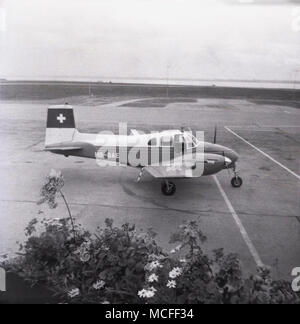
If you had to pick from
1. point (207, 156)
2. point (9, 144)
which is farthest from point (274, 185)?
point (9, 144)

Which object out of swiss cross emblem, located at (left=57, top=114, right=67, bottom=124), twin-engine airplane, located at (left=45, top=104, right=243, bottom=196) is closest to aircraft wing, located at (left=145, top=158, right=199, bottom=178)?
twin-engine airplane, located at (left=45, top=104, right=243, bottom=196)

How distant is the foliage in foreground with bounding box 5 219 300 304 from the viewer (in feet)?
13.6

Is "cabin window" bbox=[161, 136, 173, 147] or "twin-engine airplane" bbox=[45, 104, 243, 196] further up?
"cabin window" bbox=[161, 136, 173, 147]

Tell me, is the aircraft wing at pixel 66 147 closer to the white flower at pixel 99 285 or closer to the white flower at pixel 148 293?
the white flower at pixel 99 285

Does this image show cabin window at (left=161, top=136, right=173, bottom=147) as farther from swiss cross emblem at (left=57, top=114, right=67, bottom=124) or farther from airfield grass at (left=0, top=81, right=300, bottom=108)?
airfield grass at (left=0, top=81, right=300, bottom=108)

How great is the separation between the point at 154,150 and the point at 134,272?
21.2ft

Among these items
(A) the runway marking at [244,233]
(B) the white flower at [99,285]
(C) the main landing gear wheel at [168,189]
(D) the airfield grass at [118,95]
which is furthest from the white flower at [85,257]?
(D) the airfield grass at [118,95]

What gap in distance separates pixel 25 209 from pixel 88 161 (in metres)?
5.45

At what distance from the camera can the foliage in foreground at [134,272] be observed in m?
4.16

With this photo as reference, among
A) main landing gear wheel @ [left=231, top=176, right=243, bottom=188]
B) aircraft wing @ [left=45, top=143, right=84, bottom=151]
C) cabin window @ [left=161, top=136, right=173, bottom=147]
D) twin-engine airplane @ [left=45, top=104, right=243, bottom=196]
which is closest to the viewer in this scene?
twin-engine airplane @ [left=45, top=104, right=243, bottom=196]

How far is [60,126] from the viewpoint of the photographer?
38.1ft

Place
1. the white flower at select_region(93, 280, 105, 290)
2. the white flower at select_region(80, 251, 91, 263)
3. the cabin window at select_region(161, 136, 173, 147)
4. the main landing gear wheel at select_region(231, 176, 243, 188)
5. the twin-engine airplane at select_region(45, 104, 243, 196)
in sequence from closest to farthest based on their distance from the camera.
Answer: the white flower at select_region(93, 280, 105, 290) → the white flower at select_region(80, 251, 91, 263) → the twin-engine airplane at select_region(45, 104, 243, 196) → the cabin window at select_region(161, 136, 173, 147) → the main landing gear wheel at select_region(231, 176, 243, 188)

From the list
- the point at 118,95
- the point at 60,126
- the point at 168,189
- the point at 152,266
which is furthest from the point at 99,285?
the point at 118,95

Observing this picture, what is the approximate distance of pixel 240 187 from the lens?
1136 cm
